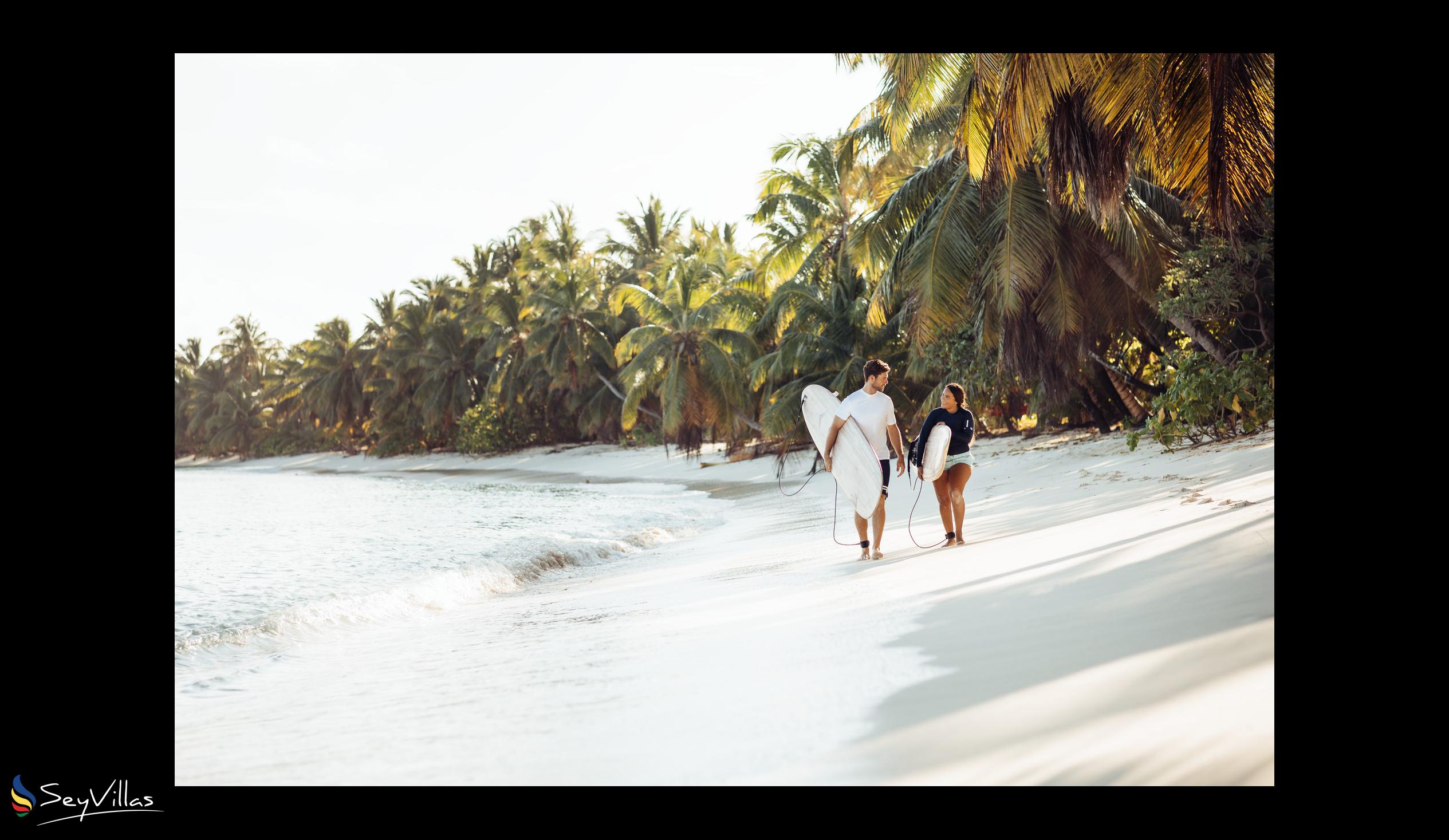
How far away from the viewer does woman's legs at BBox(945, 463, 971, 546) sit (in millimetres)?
6277

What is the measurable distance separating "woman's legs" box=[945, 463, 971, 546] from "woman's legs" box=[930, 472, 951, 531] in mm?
27

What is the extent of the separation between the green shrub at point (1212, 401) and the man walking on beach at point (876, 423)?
5.74m

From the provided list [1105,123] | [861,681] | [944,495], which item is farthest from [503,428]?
[861,681]

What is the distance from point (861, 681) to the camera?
314 cm

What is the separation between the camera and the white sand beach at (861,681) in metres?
2.53

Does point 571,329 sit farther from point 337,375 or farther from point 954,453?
point 954,453

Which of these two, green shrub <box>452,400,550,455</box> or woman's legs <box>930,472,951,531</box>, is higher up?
green shrub <box>452,400,550,455</box>

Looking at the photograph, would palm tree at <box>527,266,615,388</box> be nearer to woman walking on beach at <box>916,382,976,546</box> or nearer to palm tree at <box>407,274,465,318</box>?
palm tree at <box>407,274,465,318</box>

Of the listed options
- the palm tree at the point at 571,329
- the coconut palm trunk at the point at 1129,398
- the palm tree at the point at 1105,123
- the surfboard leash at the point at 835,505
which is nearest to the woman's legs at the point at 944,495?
the surfboard leash at the point at 835,505

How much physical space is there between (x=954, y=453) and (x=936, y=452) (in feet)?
0.66

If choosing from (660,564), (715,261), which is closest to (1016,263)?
(660,564)

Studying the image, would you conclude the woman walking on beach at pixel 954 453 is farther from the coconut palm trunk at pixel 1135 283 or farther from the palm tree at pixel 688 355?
the palm tree at pixel 688 355
